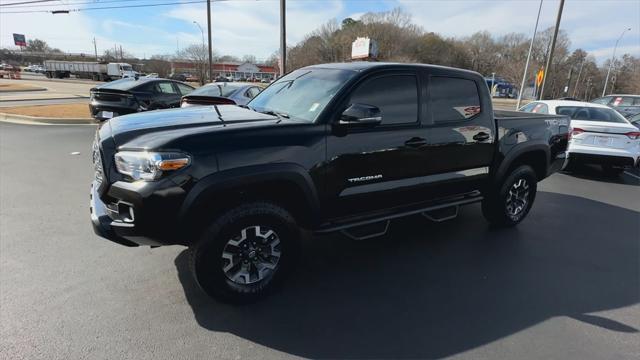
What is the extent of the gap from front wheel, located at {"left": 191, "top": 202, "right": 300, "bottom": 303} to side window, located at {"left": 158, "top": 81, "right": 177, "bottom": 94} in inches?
392

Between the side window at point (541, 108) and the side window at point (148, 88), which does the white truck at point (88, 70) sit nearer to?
the side window at point (148, 88)

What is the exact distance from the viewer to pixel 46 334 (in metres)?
2.64

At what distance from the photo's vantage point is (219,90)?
9.84 m

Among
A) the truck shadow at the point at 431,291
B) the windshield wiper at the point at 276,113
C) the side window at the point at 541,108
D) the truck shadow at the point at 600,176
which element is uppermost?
the windshield wiper at the point at 276,113

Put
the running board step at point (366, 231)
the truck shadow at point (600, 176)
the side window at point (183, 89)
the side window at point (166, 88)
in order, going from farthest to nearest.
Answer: the side window at point (183, 89)
the side window at point (166, 88)
the truck shadow at point (600, 176)
the running board step at point (366, 231)

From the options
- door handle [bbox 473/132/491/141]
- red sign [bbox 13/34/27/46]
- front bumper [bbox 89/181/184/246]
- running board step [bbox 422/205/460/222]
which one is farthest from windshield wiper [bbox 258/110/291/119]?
red sign [bbox 13/34/27/46]

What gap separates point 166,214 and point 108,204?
0.58 m

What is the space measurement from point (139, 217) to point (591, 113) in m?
9.56

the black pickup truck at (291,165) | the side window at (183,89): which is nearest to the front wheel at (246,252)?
the black pickup truck at (291,165)

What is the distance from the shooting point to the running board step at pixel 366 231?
11.6 ft

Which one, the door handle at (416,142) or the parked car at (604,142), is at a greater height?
the door handle at (416,142)

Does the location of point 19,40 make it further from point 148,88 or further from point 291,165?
point 291,165

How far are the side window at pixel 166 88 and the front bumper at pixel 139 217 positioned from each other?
32.0 ft

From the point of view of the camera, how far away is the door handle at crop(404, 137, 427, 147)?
146 inches
